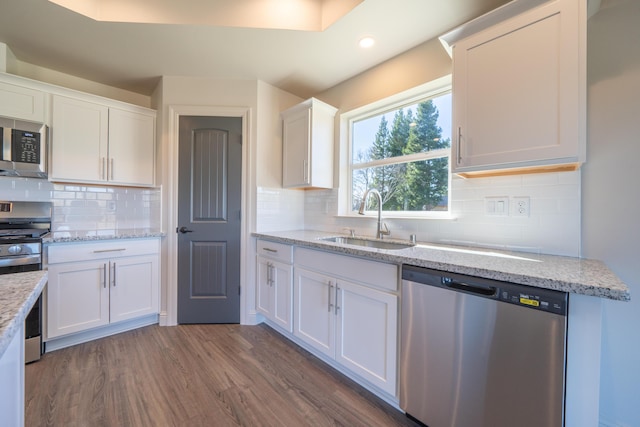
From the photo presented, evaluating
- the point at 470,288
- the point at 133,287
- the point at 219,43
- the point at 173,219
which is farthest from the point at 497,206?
the point at 133,287

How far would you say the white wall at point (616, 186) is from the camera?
51.4 inches

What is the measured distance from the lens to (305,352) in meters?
2.17

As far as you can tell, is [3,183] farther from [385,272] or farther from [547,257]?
[547,257]

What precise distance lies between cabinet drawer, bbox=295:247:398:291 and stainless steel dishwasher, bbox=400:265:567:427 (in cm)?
11

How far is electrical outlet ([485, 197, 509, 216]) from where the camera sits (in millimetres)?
1660

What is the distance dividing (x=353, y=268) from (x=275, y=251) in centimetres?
92

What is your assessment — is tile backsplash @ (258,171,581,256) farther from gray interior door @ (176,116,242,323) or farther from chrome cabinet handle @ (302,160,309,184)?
gray interior door @ (176,116,242,323)

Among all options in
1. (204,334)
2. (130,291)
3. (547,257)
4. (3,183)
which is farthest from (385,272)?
(3,183)

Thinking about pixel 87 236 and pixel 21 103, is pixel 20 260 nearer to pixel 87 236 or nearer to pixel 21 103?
pixel 87 236

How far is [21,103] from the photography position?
2.15 meters

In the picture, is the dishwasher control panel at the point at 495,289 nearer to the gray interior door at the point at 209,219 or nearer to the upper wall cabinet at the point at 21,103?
the gray interior door at the point at 209,219

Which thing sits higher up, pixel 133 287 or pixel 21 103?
pixel 21 103

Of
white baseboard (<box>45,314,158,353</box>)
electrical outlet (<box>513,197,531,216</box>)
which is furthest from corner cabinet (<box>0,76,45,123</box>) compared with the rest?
electrical outlet (<box>513,197,531,216</box>)

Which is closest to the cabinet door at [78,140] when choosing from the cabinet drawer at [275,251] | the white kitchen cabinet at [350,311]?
the cabinet drawer at [275,251]
